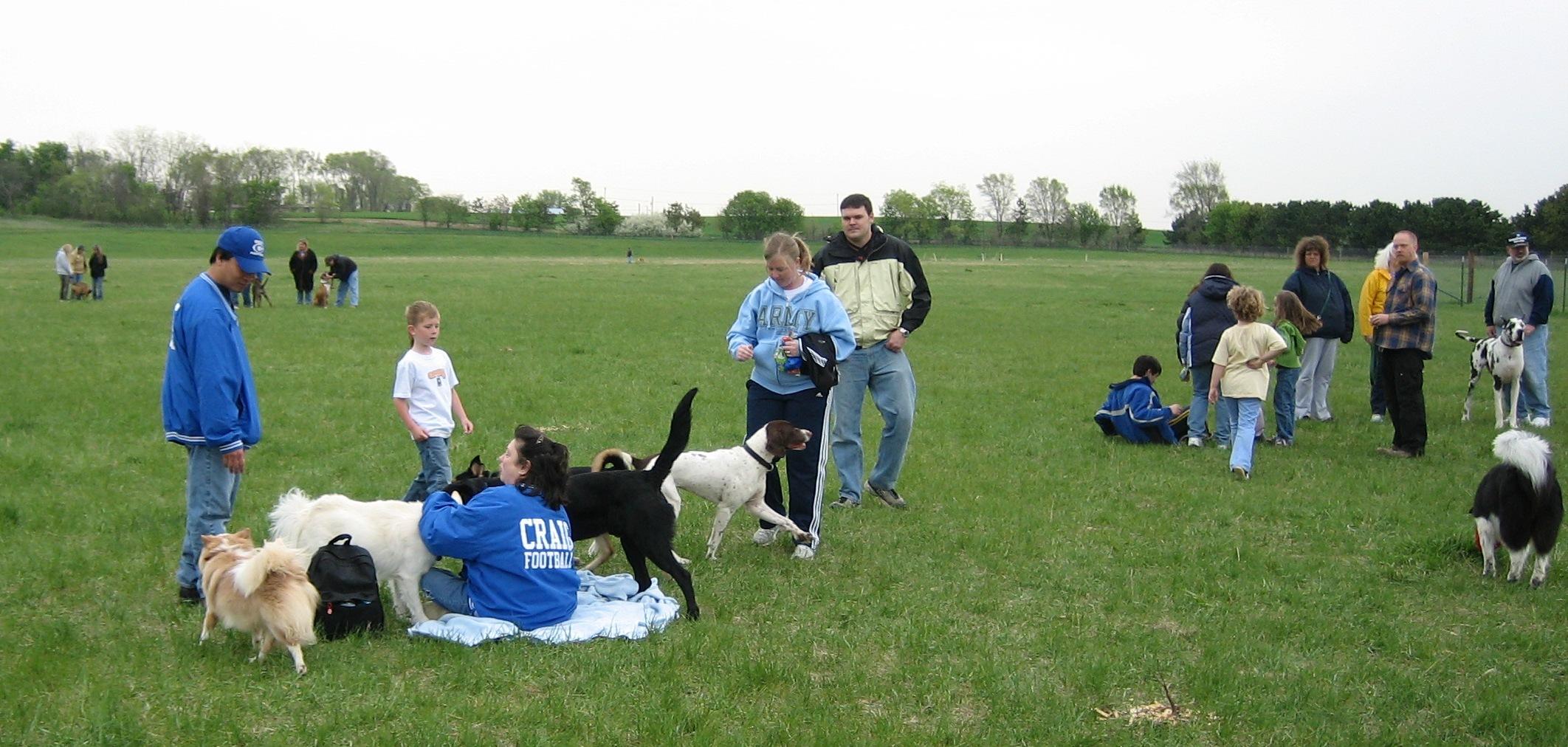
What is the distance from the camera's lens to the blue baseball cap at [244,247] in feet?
18.7

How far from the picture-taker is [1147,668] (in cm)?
530

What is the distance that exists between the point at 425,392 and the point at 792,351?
2.42 metres

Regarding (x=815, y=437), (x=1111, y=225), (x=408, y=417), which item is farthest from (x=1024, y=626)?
(x=1111, y=225)

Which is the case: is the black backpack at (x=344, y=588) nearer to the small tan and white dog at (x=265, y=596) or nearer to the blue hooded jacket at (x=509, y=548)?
the small tan and white dog at (x=265, y=596)

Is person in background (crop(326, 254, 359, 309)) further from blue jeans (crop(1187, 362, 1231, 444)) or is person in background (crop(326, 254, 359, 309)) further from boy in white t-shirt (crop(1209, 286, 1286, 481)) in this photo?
boy in white t-shirt (crop(1209, 286, 1286, 481))

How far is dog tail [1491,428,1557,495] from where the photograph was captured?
6441mm

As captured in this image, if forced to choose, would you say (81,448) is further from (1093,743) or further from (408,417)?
(1093,743)

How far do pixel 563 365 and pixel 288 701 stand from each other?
39.5 ft

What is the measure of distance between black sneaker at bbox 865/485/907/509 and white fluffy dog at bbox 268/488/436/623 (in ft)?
13.1

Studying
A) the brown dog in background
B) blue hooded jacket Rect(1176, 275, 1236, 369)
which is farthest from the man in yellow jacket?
the brown dog in background

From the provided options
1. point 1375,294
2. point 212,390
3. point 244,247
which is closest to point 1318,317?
point 1375,294

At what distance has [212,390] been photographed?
558 centimetres

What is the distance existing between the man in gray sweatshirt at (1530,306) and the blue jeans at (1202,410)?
396 centimetres

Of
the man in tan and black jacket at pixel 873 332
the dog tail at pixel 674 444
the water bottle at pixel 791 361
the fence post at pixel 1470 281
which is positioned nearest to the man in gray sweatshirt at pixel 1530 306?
the man in tan and black jacket at pixel 873 332
